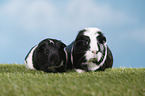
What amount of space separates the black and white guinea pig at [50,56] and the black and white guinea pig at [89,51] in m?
0.31

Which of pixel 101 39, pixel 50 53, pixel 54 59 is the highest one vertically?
pixel 101 39

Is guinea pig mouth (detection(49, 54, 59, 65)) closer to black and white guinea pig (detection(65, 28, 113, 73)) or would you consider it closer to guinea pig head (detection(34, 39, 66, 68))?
guinea pig head (detection(34, 39, 66, 68))

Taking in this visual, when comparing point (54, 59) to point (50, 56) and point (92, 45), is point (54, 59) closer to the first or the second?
point (50, 56)

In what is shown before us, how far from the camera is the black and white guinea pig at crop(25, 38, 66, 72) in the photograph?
5578mm

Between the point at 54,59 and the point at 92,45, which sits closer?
the point at 92,45

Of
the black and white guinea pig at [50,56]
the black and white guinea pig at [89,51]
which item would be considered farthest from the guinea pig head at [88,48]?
the black and white guinea pig at [50,56]

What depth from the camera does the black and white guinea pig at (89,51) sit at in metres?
5.27

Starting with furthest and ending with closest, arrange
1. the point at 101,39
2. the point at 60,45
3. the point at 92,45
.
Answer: the point at 60,45 → the point at 101,39 → the point at 92,45

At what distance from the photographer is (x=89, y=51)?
524cm

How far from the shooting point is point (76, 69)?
227 inches

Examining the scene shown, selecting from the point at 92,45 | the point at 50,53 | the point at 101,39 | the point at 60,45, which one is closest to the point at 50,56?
the point at 50,53

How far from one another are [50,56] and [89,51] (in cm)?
115

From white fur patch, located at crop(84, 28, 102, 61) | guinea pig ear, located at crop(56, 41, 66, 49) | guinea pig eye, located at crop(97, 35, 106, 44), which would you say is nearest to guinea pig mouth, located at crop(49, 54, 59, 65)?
guinea pig ear, located at crop(56, 41, 66, 49)

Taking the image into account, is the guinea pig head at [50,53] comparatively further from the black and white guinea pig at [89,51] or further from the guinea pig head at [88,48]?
the guinea pig head at [88,48]
